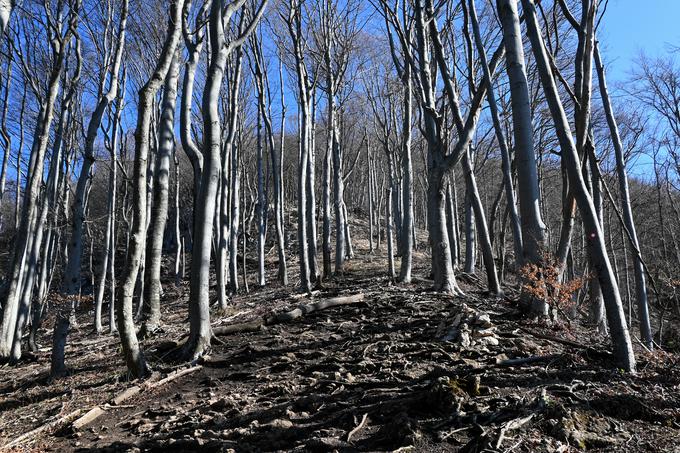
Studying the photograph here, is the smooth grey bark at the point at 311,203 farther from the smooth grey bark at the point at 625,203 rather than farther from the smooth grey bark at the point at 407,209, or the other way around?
the smooth grey bark at the point at 625,203

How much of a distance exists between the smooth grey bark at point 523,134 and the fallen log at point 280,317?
315cm

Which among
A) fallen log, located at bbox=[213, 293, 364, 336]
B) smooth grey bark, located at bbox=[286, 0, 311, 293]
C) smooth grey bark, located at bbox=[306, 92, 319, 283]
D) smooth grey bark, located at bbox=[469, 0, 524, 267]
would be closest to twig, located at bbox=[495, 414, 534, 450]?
smooth grey bark, located at bbox=[469, 0, 524, 267]

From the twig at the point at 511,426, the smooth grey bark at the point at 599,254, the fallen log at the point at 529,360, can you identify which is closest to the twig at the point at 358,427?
the twig at the point at 511,426

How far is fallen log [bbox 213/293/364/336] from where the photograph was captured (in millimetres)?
6426

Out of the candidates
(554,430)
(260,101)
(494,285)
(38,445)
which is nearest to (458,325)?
(554,430)

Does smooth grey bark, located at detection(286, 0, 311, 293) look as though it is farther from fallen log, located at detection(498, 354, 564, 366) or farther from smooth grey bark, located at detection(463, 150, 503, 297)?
fallen log, located at detection(498, 354, 564, 366)

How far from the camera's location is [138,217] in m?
5.13

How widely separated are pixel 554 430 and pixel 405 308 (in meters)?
4.13

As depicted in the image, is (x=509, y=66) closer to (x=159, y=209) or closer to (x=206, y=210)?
(x=206, y=210)

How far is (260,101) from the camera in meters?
13.0

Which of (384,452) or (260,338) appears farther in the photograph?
(260,338)

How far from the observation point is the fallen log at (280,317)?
21.1ft

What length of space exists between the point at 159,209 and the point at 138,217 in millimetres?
1291

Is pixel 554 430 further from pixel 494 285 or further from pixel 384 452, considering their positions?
pixel 494 285
